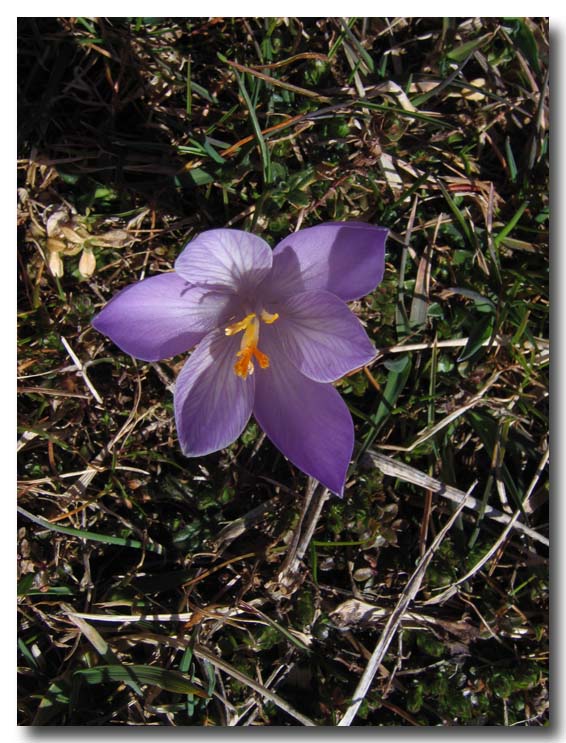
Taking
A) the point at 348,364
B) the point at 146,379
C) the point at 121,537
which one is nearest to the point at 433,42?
the point at 348,364

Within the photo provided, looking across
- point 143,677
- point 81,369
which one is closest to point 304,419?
point 81,369

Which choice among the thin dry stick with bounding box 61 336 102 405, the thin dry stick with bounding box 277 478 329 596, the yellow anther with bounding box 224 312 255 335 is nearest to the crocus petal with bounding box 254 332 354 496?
the yellow anther with bounding box 224 312 255 335

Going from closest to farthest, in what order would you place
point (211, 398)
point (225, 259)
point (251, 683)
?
point (225, 259), point (211, 398), point (251, 683)

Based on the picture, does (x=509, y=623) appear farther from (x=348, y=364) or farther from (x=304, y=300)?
(x=304, y=300)

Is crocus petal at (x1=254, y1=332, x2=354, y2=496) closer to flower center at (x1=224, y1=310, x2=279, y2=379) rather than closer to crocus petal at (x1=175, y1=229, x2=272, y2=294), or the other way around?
flower center at (x1=224, y1=310, x2=279, y2=379)

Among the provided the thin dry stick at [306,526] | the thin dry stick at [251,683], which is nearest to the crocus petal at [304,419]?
the thin dry stick at [306,526]

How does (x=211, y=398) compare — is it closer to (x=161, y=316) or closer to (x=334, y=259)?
(x=161, y=316)

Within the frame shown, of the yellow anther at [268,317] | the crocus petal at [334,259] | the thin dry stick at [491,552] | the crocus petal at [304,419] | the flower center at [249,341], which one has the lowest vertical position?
the thin dry stick at [491,552]

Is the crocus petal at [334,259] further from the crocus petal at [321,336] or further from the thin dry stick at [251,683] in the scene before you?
the thin dry stick at [251,683]
